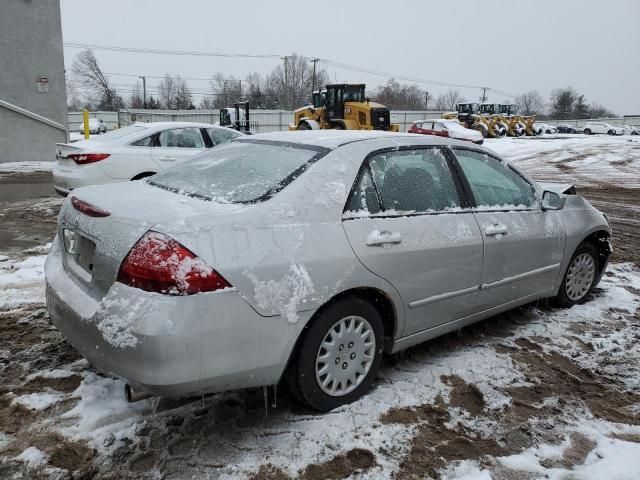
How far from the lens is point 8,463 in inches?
96.1

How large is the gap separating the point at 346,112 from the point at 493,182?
2122 centimetres

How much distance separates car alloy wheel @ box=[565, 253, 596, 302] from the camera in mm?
4582

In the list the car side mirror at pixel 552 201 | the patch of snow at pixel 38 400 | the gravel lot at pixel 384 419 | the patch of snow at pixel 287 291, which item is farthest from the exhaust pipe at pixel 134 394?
the car side mirror at pixel 552 201

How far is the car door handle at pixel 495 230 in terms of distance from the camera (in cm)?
356

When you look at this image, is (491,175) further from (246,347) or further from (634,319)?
(246,347)

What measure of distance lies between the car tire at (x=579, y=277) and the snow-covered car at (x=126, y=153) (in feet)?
17.0

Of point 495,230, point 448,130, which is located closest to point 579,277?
point 495,230

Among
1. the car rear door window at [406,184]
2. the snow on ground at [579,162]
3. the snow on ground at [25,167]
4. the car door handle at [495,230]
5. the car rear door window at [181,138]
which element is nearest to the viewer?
the car rear door window at [406,184]

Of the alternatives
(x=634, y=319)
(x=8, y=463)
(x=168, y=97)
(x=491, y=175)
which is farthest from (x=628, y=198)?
(x=168, y=97)

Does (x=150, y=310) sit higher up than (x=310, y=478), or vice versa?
(x=150, y=310)

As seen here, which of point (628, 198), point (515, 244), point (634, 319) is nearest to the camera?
point (515, 244)

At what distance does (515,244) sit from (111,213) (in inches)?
109

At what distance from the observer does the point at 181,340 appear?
225 centimetres

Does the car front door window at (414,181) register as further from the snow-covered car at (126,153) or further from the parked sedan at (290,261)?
the snow-covered car at (126,153)
